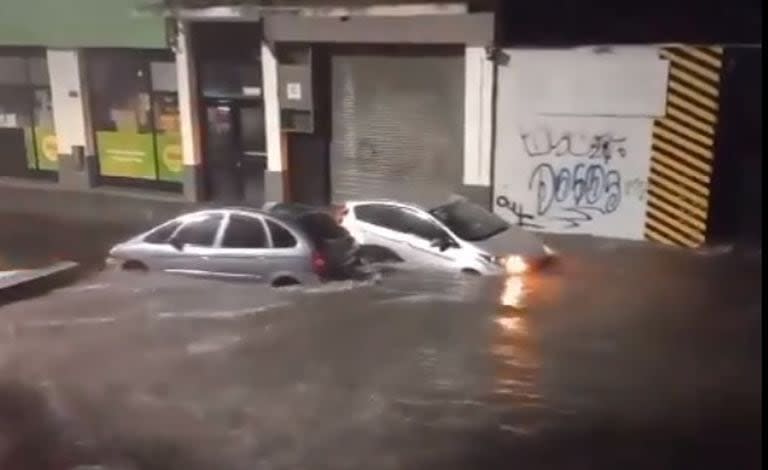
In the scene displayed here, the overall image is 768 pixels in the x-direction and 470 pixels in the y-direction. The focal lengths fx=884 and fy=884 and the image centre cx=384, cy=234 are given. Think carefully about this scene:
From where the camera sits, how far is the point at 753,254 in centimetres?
114

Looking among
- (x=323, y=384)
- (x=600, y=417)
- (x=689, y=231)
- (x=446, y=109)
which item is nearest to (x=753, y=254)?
(x=689, y=231)

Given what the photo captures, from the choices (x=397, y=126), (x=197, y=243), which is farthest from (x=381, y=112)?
(x=197, y=243)

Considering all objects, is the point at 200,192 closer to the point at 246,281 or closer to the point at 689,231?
the point at 246,281

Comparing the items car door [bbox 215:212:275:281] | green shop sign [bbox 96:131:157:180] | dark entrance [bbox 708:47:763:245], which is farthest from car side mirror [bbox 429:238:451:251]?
green shop sign [bbox 96:131:157:180]

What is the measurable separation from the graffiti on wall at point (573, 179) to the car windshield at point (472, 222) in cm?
2

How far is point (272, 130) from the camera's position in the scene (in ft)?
4.44

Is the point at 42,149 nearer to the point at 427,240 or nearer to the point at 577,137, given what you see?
the point at 427,240

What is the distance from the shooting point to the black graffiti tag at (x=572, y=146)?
48.6 inches

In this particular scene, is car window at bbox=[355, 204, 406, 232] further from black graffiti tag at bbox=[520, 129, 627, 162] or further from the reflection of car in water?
black graffiti tag at bbox=[520, 129, 627, 162]

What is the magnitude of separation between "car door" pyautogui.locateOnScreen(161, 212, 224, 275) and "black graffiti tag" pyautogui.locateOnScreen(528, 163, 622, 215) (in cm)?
48

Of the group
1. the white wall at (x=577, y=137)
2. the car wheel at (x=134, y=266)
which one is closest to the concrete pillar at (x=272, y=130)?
the car wheel at (x=134, y=266)

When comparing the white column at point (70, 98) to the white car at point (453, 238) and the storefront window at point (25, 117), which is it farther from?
the white car at point (453, 238)

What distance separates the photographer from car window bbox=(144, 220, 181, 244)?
137 centimetres

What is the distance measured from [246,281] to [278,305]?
0.07 metres
